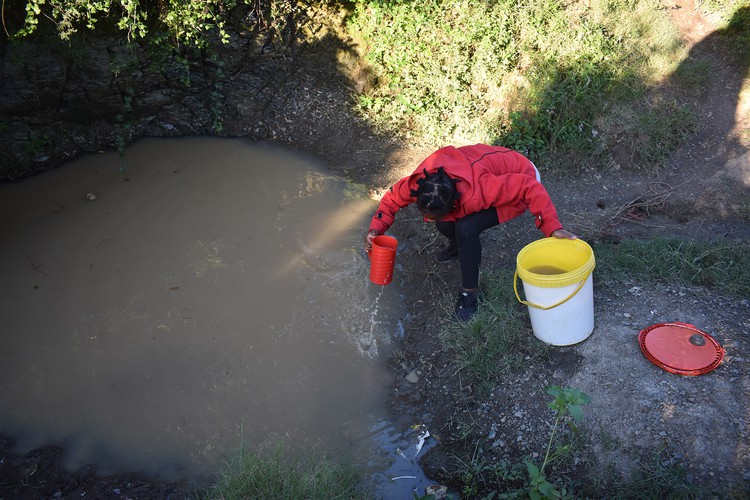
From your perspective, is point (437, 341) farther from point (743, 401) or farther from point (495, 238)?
point (743, 401)

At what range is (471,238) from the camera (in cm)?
362

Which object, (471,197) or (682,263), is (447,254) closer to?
(471,197)

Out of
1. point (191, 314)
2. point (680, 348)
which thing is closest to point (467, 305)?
point (680, 348)

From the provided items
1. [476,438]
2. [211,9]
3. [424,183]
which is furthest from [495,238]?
[211,9]

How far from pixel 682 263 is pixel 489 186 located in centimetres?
145

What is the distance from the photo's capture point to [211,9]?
16.5ft

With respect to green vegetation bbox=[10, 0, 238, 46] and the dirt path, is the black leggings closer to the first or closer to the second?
the dirt path

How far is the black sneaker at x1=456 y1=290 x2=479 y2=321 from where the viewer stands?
151 inches

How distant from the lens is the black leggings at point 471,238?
11.7ft

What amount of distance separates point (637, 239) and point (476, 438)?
193 cm

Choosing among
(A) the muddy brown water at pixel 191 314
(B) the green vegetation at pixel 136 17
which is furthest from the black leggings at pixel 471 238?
(B) the green vegetation at pixel 136 17

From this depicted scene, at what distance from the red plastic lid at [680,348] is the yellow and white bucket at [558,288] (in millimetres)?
320

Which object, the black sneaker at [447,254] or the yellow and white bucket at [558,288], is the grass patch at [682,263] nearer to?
the yellow and white bucket at [558,288]

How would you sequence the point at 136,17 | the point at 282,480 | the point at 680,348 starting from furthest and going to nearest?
the point at 136,17, the point at 680,348, the point at 282,480
